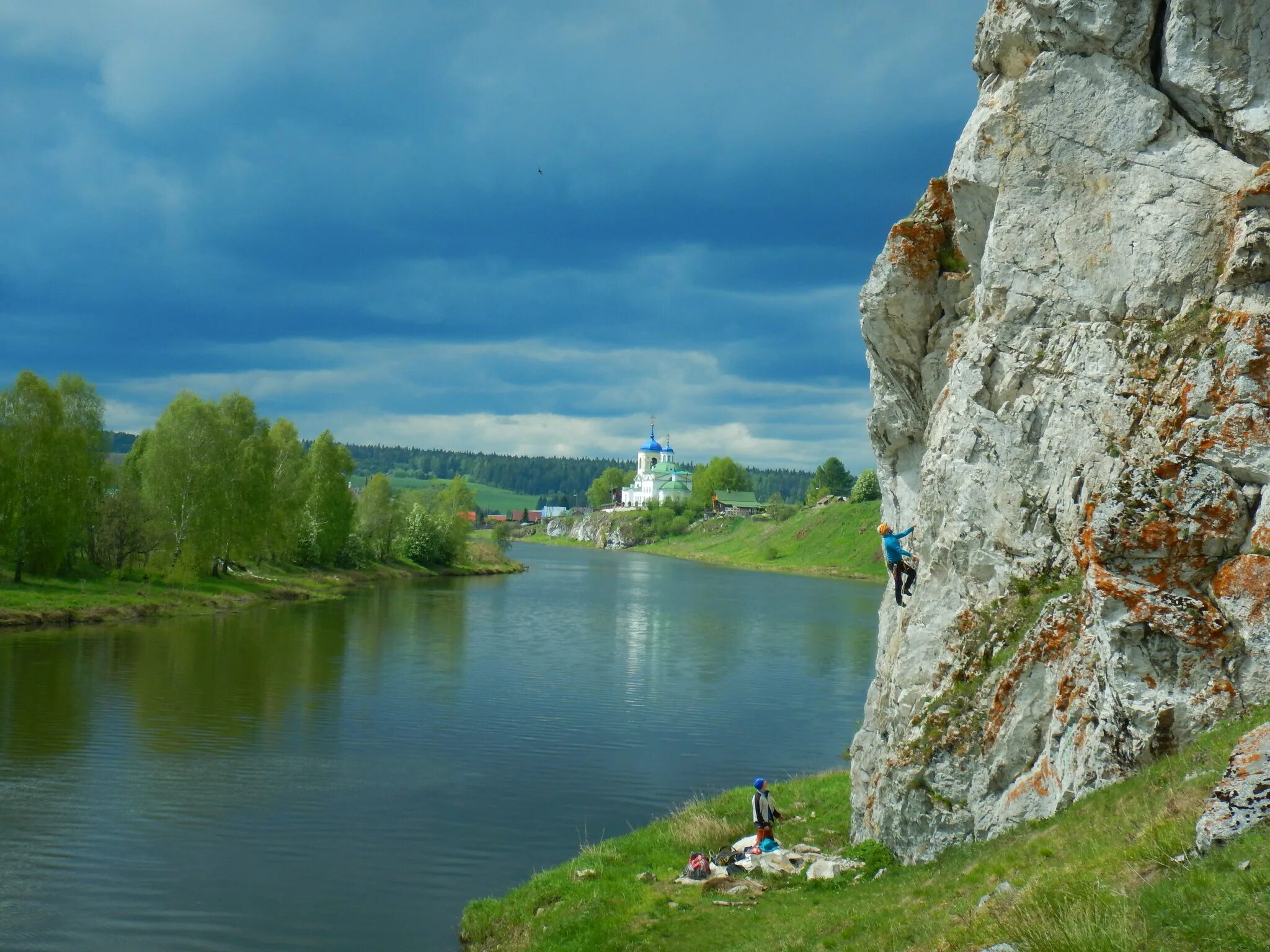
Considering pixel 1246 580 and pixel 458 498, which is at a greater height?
pixel 458 498

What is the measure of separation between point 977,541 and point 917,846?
525cm

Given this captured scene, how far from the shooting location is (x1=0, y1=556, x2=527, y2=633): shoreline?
54938 millimetres

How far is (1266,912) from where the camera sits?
7816 mm

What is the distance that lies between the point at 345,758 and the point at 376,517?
78.4m

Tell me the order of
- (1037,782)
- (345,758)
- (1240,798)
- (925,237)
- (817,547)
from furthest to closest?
(817,547) < (345,758) < (925,237) < (1037,782) < (1240,798)

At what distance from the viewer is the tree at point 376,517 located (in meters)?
106

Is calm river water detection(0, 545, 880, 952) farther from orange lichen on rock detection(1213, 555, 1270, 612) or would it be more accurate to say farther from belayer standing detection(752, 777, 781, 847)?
orange lichen on rock detection(1213, 555, 1270, 612)

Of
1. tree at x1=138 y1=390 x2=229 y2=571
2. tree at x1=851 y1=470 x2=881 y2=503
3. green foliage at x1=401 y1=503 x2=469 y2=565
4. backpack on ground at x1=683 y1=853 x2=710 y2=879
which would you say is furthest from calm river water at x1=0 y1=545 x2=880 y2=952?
tree at x1=851 y1=470 x2=881 y2=503

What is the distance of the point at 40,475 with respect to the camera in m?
60.6

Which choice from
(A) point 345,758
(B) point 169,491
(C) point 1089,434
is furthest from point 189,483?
(C) point 1089,434

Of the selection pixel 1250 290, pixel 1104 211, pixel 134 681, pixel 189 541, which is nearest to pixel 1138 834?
pixel 1250 290

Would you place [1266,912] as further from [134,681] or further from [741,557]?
[741,557]

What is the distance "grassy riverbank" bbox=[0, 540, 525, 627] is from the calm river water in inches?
113

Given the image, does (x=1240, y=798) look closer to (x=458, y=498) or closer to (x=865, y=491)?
(x=458, y=498)
